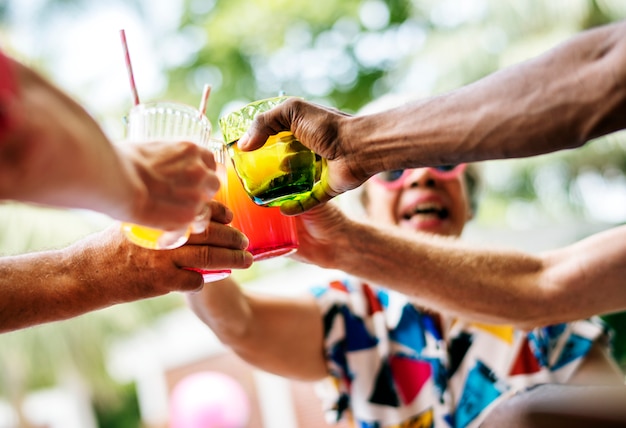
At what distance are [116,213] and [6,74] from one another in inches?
11.3

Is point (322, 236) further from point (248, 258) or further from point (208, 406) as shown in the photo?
point (208, 406)

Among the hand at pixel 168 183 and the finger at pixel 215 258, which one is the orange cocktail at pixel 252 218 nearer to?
the finger at pixel 215 258

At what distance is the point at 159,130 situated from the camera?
50.4 inches

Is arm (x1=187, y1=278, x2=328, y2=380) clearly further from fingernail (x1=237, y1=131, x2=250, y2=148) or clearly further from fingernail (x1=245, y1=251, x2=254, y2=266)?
fingernail (x1=237, y1=131, x2=250, y2=148)

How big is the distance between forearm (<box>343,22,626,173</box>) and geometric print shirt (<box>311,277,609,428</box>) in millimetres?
996

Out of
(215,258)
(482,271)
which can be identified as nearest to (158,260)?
(215,258)

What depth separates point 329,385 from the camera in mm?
2434

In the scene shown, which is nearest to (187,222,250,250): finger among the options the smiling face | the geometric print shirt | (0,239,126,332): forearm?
(0,239,126,332): forearm

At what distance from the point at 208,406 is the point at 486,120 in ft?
20.2

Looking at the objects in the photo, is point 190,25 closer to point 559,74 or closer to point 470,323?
point 470,323

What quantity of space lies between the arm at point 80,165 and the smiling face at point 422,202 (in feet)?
4.66

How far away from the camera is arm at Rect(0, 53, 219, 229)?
2.99 feet

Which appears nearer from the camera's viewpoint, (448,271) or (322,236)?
(322,236)

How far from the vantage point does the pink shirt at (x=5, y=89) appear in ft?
2.83
